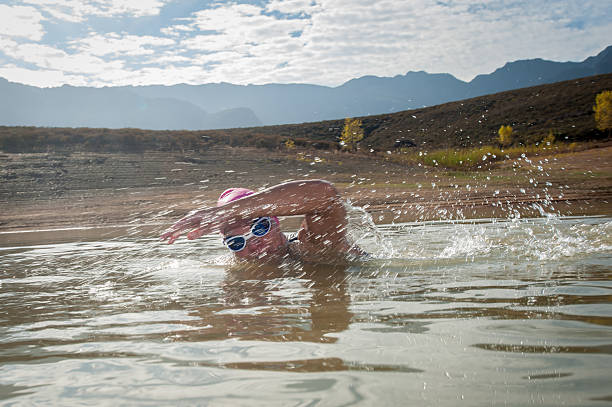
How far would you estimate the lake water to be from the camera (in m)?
1.33

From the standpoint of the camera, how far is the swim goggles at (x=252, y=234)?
144 inches

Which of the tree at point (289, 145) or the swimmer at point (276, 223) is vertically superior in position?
the tree at point (289, 145)

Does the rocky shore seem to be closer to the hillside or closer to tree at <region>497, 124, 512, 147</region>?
the hillside

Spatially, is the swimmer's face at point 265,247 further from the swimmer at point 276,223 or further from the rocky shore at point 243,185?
the rocky shore at point 243,185

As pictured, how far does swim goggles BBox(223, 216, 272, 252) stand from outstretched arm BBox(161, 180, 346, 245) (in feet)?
0.56

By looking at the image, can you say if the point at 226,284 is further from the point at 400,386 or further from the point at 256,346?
the point at 400,386

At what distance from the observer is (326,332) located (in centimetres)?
191

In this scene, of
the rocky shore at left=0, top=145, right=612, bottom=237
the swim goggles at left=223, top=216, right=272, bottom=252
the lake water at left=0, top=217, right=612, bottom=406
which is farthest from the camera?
the rocky shore at left=0, top=145, right=612, bottom=237

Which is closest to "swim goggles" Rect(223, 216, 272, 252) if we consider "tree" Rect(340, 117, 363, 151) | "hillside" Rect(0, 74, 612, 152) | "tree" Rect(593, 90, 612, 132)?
"hillside" Rect(0, 74, 612, 152)

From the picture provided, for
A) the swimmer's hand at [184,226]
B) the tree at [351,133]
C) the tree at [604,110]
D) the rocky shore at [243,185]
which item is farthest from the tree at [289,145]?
the tree at [604,110]

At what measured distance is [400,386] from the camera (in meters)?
1.31

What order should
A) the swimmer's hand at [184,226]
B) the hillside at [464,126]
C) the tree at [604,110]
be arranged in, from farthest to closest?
the tree at [604,110] < the hillside at [464,126] < the swimmer's hand at [184,226]

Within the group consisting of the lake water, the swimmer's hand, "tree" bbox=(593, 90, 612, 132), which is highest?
"tree" bbox=(593, 90, 612, 132)

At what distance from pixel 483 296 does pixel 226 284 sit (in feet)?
5.80
